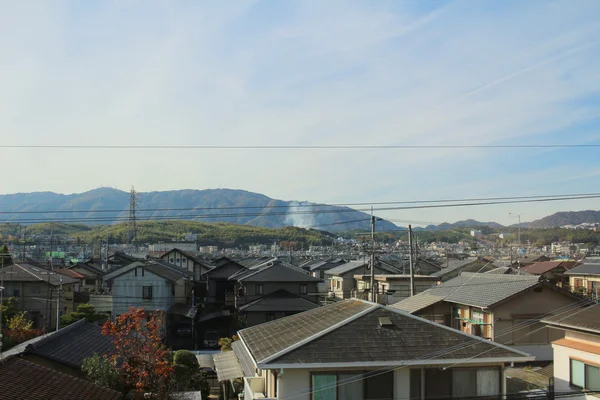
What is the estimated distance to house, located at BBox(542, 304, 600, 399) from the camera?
13.7m

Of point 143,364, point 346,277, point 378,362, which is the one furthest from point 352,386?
point 346,277

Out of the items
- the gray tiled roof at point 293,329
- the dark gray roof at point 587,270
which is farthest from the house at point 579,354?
the dark gray roof at point 587,270

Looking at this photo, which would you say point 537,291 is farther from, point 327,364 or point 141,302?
point 141,302

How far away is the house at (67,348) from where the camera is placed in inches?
591

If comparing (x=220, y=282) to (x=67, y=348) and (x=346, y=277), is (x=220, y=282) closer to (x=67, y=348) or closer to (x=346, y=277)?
(x=346, y=277)

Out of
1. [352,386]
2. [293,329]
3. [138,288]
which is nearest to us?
[352,386]

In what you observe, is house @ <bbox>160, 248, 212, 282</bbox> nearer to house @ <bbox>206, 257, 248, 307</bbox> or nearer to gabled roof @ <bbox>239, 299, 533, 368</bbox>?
house @ <bbox>206, 257, 248, 307</bbox>

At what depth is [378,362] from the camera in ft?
37.8

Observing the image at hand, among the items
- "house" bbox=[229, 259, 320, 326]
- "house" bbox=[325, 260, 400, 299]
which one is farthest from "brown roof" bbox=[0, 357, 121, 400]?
"house" bbox=[325, 260, 400, 299]

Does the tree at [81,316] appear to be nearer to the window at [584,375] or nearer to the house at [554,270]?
the window at [584,375]

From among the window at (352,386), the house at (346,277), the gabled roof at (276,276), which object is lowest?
the house at (346,277)

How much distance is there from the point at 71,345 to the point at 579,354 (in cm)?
1561

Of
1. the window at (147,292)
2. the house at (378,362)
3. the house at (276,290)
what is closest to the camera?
the house at (378,362)

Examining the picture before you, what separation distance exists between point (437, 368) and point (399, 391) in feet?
3.45
